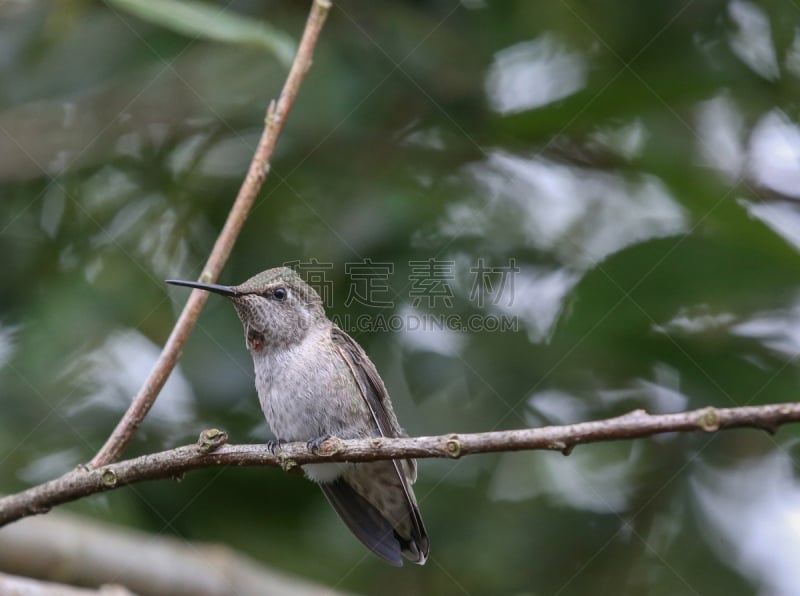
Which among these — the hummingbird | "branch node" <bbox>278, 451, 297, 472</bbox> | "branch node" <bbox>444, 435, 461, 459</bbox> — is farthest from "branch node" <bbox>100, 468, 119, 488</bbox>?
the hummingbird

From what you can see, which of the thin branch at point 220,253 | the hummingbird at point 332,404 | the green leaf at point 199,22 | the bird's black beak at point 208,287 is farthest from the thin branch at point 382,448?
the green leaf at point 199,22

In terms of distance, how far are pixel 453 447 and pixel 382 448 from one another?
0.23m

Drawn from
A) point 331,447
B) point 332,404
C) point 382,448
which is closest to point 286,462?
point 331,447

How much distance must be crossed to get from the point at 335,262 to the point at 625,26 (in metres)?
1.81

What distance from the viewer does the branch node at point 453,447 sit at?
1816mm

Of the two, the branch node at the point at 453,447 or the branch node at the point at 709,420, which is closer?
the branch node at the point at 709,420

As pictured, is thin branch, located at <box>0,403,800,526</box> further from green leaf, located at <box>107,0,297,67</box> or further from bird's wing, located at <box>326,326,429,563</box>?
green leaf, located at <box>107,0,297,67</box>

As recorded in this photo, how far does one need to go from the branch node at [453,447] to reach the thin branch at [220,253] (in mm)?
1067

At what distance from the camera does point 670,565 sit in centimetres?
412

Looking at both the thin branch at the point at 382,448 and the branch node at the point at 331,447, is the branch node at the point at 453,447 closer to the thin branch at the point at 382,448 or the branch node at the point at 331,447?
the thin branch at the point at 382,448

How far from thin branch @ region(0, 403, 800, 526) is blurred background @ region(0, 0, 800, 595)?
1715 mm

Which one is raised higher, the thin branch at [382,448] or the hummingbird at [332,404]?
the thin branch at [382,448]

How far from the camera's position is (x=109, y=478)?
86.1 inches

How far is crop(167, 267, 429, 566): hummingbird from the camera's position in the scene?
3.30m
